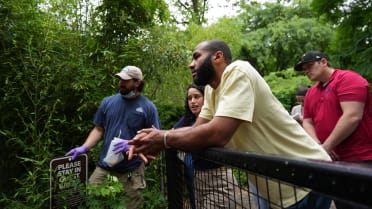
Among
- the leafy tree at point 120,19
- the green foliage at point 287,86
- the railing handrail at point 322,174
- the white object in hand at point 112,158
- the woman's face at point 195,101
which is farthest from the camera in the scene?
the green foliage at point 287,86

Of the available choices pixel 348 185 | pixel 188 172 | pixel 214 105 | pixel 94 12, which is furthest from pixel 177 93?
pixel 348 185

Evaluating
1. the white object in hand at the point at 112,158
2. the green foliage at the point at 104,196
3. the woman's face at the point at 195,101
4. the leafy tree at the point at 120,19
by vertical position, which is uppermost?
the leafy tree at the point at 120,19

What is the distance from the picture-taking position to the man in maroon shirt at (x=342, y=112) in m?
2.19

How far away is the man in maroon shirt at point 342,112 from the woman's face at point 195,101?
3.32ft

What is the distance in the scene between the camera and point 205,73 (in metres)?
1.71

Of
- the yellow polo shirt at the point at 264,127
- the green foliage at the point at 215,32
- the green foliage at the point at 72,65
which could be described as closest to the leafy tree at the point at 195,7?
the green foliage at the point at 215,32

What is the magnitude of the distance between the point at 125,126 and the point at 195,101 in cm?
79

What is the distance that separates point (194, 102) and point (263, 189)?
158 centimetres

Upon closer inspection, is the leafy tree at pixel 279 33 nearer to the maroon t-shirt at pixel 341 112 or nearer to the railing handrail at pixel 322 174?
the maroon t-shirt at pixel 341 112

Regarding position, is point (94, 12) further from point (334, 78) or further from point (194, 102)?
point (334, 78)

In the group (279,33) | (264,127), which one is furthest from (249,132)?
(279,33)

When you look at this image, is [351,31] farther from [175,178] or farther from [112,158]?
[112,158]

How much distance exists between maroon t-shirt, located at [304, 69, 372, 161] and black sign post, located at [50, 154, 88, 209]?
207 centimetres

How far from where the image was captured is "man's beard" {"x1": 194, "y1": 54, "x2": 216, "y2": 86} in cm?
171
